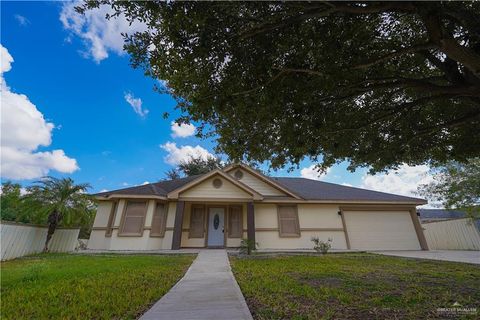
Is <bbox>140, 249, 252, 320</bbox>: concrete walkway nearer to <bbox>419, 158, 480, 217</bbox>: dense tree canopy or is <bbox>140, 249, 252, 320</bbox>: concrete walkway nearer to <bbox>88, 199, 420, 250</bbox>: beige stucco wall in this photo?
<bbox>88, 199, 420, 250</bbox>: beige stucco wall

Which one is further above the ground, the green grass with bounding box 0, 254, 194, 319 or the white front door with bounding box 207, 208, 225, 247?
the white front door with bounding box 207, 208, 225, 247

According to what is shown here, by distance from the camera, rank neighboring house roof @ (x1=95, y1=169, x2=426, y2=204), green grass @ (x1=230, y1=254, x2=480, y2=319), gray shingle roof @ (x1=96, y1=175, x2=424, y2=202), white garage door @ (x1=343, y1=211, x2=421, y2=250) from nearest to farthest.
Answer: green grass @ (x1=230, y1=254, x2=480, y2=319), neighboring house roof @ (x1=95, y1=169, x2=426, y2=204), gray shingle roof @ (x1=96, y1=175, x2=424, y2=202), white garage door @ (x1=343, y1=211, x2=421, y2=250)

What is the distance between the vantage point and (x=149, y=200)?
12656 millimetres

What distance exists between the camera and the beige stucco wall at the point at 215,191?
514 inches

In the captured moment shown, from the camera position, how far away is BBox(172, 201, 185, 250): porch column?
39.4 ft

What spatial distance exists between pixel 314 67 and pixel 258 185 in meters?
11.3

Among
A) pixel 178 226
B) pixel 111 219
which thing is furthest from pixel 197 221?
pixel 111 219

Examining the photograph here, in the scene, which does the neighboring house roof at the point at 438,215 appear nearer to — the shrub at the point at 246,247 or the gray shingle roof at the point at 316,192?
the gray shingle roof at the point at 316,192

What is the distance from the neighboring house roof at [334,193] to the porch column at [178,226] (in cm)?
644

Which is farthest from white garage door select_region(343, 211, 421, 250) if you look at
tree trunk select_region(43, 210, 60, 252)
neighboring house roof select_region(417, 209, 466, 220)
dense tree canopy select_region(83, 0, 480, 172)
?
neighboring house roof select_region(417, 209, 466, 220)

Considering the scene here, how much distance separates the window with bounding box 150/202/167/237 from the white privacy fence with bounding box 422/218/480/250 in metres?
17.0

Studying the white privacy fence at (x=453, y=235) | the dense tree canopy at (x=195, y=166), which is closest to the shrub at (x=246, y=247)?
the white privacy fence at (x=453, y=235)

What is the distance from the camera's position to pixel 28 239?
9.88m

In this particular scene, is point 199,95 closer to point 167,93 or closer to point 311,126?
point 167,93
